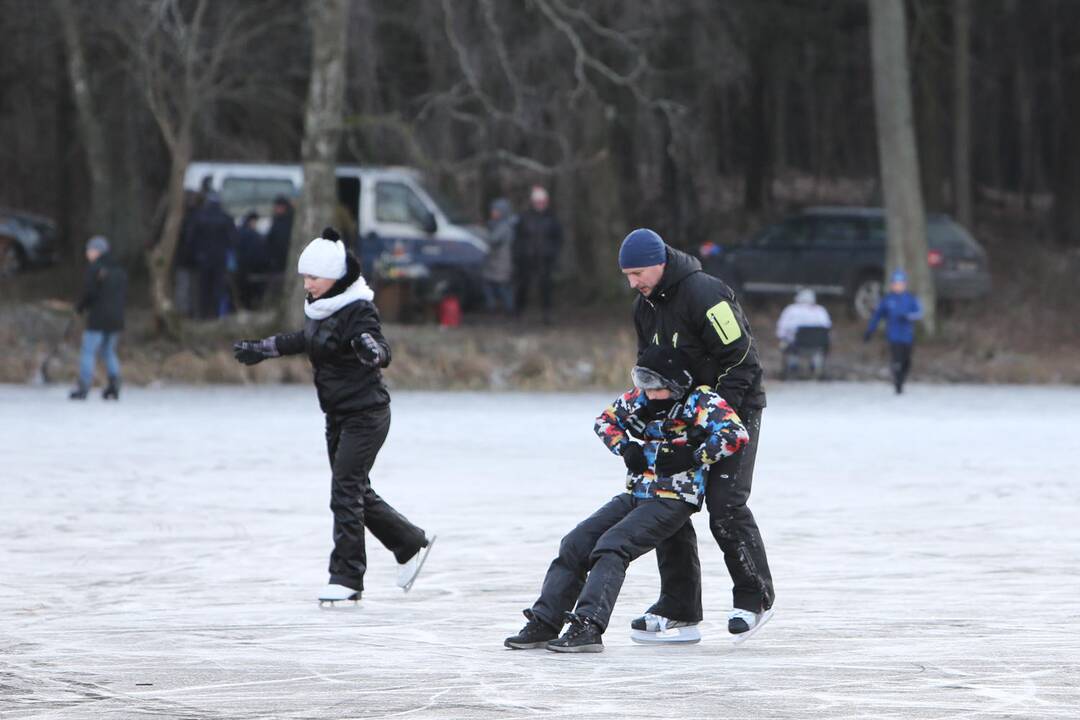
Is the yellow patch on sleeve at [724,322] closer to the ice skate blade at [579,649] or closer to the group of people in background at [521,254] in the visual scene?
the ice skate blade at [579,649]

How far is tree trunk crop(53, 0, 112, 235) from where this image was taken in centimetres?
2998

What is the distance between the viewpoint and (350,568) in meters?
8.88

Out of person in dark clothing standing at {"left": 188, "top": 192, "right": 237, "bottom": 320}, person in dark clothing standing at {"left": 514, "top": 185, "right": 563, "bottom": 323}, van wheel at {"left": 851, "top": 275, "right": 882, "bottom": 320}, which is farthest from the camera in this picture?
van wheel at {"left": 851, "top": 275, "right": 882, "bottom": 320}

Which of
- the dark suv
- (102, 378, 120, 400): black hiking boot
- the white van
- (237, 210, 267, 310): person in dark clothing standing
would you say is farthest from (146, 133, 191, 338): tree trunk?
the dark suv

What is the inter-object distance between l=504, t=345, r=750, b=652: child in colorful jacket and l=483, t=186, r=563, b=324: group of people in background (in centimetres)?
2008

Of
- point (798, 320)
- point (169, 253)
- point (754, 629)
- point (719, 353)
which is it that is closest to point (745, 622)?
point (754, 629)

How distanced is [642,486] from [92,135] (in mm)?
24775

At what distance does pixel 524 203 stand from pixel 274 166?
876cm

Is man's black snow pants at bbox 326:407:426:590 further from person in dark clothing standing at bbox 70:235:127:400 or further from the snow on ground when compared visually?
person in dark clothing standing at bbox 70:235:127:400

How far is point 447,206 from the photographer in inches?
1168

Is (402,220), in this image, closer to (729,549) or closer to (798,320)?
(798,320)

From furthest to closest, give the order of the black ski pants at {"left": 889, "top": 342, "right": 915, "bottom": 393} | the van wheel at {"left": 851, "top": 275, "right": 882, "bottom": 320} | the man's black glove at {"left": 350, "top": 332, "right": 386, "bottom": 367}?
the van wheel at {"left": 851, "top": 275, "right": 882, "bottom": 320}, the black ski pants at {"left": 889, "top": 342, "right": 915, "bottom": 393}, the man's black glove at {"left": 350, "top": 332, "right": 386, "bottom": 367}

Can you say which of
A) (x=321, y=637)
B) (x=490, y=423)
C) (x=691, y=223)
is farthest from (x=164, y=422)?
(x=691, y=223)

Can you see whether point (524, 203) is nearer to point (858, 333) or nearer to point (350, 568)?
point (858, 333)
